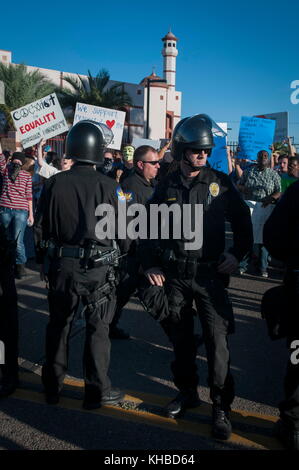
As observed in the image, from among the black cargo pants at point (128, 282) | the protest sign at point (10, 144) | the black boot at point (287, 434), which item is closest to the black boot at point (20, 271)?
the black cargo pants at point (128, 282)

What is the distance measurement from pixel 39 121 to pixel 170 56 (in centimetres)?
4801

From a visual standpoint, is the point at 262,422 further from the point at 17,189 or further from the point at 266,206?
the point at 17,189

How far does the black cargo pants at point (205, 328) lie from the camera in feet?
9.63

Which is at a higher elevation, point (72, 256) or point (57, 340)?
point (72, 256)

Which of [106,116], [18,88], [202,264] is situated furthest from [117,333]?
[18,88]

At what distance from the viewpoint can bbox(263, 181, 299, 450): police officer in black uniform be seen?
2.68 m

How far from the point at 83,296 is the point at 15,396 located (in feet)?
3.32

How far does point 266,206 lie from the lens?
24.1 ft

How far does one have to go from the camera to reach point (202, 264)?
302cm

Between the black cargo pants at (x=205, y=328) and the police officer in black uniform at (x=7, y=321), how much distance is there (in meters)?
1.26

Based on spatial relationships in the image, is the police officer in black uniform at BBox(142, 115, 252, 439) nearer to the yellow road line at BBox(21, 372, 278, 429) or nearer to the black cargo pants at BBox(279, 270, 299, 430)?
the yellow road line at BBox(21, 372, 278, 429)

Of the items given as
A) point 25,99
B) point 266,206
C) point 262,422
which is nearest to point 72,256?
point 262,422
